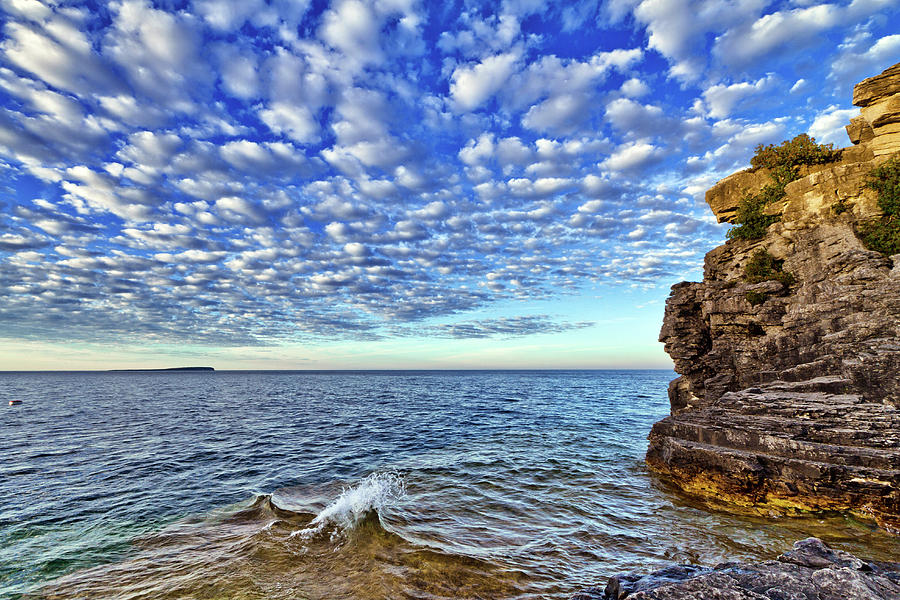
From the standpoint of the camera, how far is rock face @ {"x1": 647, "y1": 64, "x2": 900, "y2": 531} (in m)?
12.8

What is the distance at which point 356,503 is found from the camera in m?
14.9

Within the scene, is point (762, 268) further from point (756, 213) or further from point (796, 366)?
point (796, 366)

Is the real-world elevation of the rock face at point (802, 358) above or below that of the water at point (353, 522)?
above

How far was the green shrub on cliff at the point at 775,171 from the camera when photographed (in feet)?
74.3

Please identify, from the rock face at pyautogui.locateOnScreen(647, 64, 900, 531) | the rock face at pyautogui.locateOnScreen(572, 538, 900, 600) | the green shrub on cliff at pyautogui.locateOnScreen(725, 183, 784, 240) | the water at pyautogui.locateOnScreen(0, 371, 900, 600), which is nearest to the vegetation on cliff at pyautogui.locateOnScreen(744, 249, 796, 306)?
the rock face at pyautogui.locateOnScreen(647, 64, 900, 531)

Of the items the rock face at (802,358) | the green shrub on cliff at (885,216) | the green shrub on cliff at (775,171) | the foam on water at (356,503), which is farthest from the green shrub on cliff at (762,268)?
the foam on water at (356,503)

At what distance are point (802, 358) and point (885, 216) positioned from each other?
9375mm

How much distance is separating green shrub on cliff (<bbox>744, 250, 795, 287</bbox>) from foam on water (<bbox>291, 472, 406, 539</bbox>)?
77.6ft

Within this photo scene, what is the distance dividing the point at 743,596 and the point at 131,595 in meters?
13.9

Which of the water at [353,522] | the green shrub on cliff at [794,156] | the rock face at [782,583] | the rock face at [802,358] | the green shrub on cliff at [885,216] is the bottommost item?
the water at [353,522]

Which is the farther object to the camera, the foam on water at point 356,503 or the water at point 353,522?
the foam on water at point 356,503

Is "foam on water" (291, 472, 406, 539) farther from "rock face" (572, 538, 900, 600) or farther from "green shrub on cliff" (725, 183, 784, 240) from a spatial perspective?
"green shrub on cliff" (725, 183, 784, 240)

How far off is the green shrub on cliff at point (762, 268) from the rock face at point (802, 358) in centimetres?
46

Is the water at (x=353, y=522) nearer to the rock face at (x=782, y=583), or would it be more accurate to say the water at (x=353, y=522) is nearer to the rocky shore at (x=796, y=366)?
the rocky shore at (x=796, y=366)
